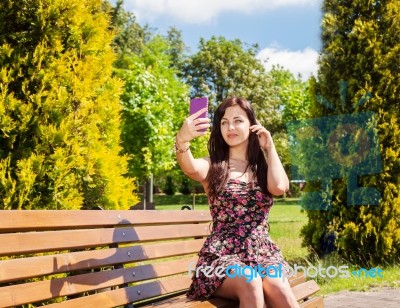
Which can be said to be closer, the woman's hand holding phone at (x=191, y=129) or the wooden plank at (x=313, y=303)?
the woman's hand holding phone at (x=191, y=129)

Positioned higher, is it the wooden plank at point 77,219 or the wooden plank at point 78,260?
the wooden plank at point 77,219

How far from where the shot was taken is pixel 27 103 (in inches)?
167

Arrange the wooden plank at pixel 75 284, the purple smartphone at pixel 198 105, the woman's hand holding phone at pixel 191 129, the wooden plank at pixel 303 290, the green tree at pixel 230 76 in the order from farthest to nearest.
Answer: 1. the green tree at pixel 230 76
2. the wooden plank at pixel 303 290
3. the purple smartphone at pixel 198 105
4. the woman's hand holding phone at pixel 191 129
5. the wooden plank at pixel 75 284

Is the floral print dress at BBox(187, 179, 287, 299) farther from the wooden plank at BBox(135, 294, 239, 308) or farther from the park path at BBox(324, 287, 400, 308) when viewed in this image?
the park path at BBox(324, 287, 400, 308)

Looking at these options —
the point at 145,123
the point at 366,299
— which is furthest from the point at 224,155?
the point at 145,123

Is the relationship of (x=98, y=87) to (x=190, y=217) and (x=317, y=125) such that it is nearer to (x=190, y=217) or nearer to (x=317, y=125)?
(x=190, y=217)

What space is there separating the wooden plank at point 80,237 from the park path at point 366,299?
2224 millimetres

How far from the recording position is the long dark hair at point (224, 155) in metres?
3.34

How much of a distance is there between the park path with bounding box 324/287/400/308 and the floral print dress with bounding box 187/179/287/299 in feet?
8.35

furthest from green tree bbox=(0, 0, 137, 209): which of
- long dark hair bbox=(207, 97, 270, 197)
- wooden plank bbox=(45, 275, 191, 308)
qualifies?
long dark hair bbox=(207, 97, 270, 197)

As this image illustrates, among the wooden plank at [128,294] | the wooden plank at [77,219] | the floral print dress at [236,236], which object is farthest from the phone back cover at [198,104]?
the wooden plank at [128,294]

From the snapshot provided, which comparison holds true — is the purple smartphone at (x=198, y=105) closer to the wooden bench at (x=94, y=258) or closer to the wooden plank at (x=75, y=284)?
the wooden bench at (x=94, y=258)

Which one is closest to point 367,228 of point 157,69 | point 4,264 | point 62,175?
point 62,175

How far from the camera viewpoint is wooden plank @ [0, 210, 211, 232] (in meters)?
2.61
